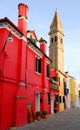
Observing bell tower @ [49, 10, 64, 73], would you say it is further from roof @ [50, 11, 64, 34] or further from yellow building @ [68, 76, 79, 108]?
yellow building @ [68, 76, 79, 108]

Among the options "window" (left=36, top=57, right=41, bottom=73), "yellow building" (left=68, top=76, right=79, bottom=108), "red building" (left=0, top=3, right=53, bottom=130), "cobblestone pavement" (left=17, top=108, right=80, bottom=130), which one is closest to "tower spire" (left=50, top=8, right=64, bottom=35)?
"yellow building" (left=68, top=76, right=79, bottom=108)

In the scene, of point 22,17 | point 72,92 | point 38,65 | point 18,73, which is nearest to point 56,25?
point 72,92

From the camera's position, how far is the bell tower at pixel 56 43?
212ft

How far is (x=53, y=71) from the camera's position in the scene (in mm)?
32844

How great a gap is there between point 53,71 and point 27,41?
1606 cm

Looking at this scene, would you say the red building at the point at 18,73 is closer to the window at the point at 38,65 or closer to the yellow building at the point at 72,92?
the window at the point at 38,65

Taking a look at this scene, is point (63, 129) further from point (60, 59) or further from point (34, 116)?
point (60, 59)

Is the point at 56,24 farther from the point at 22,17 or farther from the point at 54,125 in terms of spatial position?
the point at 54,125

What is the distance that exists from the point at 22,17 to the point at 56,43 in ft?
164

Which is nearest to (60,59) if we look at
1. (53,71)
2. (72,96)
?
(72,96)

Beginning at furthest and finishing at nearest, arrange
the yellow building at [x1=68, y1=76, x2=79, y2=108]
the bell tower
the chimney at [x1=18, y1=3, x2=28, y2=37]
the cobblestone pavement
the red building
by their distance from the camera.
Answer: the bell tower, the yellow building at [x1=68, y1=76, x2=79, y2=108], the chimney at [x1=18, y1=3, x2=28, y2=37], the cobblestone pavement, the red building

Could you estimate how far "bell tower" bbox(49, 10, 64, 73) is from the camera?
64562 millimetres

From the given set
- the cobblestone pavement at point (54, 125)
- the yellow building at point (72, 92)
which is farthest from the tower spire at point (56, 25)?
the cobblestone pavement at point (54, 125)

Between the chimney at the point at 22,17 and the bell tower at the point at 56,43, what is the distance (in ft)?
153
